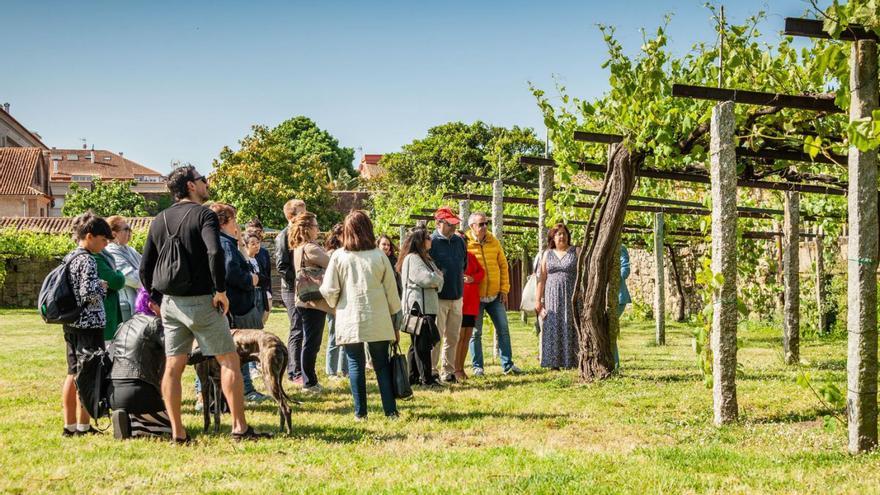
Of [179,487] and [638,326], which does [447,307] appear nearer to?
[179,487]

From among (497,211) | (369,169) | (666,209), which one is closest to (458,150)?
(666,209)

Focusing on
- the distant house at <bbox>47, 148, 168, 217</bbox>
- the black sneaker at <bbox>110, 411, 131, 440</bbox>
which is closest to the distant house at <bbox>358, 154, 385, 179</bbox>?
the distant house at <bbox>47, 148, 168, 217</bbox>

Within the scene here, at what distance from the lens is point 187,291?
20.0 feet

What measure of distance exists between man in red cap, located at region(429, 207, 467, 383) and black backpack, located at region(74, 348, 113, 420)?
12.0ft

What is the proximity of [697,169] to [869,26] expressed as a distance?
16.9ft

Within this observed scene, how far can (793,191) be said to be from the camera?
11398 mm

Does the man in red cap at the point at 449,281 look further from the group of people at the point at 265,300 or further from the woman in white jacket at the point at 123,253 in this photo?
the woman in white jacket at the point at 123,253

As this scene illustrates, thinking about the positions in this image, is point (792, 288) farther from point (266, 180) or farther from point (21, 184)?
point (21, 184)

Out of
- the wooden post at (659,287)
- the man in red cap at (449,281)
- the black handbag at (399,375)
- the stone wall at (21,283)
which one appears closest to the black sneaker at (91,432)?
the black handbag at (399,375)

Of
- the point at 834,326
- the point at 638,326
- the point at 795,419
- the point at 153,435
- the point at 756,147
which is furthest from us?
the point at 638,326

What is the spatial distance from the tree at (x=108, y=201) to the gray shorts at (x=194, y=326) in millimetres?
55479

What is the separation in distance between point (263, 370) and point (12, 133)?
7184cm

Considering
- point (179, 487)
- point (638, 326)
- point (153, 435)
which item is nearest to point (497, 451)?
point (179, 487)

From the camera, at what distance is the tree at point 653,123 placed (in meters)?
8.04
